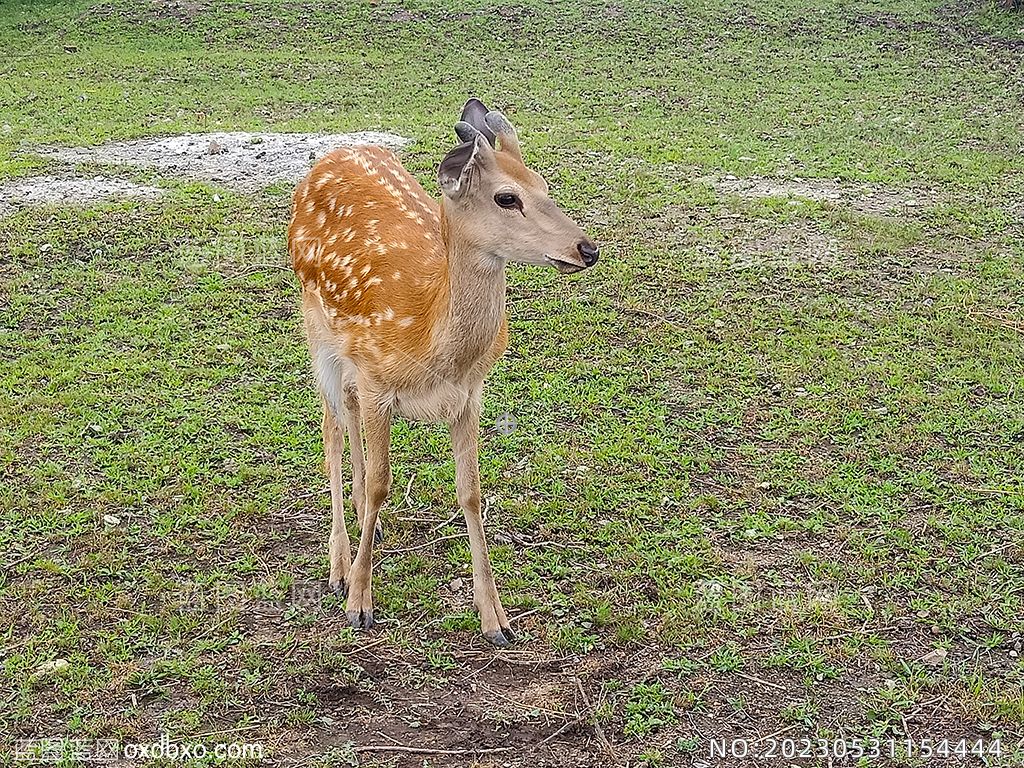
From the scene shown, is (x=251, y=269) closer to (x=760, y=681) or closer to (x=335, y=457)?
(x=335, y=457)

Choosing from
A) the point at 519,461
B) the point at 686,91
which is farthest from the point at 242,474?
the point at 686,91

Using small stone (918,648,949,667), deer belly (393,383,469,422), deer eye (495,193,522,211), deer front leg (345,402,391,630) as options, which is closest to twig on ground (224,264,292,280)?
deer front leg (345,402,391,630)

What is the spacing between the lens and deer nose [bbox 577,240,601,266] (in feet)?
10.5

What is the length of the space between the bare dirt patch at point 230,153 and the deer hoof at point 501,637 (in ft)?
18.3

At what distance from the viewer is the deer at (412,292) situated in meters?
3.38

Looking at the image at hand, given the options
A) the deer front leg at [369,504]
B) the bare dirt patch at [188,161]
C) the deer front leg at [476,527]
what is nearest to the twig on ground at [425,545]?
the deer front leg at [369,504]

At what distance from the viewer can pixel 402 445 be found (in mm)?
5207

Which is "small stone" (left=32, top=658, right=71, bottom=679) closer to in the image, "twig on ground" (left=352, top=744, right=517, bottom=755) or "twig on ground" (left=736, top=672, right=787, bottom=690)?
"twig on ground" (left=352, top=744, right=517, bottom=755)

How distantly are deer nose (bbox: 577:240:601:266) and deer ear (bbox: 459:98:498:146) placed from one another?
1.71ft

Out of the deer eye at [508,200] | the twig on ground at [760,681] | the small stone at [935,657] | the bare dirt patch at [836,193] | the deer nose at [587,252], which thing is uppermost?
the deer eye at [508,200]

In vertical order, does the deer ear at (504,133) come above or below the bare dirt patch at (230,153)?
above

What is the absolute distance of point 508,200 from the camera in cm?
336

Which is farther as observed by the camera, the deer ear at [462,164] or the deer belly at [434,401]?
the deer belly at [434,401]

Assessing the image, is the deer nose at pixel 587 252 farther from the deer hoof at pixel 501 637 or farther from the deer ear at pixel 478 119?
the deer hoof at pixel 501 637
